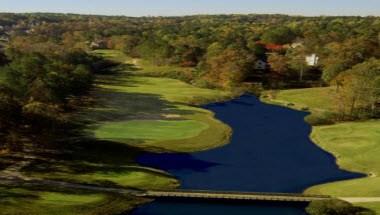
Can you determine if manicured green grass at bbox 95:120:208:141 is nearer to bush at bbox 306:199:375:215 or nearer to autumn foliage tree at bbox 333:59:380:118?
autumn foliage tree at bbox 333:59:380:118

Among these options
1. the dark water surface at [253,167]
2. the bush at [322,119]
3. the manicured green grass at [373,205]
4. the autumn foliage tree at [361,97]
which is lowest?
the dark water surface at [253,167]

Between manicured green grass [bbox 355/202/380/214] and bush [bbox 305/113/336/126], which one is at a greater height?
bush [bbox 305/113/336/126]

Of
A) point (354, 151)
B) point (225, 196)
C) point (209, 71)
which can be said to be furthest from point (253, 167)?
point (209, 71)

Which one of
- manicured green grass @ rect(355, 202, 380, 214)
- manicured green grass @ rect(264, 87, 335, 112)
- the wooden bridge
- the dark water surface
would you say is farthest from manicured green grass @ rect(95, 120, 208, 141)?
manicured green grass @ rect(355, 202, 380, 214)

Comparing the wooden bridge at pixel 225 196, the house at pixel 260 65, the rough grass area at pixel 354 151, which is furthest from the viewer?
the house at pixel 260 65

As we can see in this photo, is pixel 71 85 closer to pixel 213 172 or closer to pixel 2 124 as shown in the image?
pixel 2 124

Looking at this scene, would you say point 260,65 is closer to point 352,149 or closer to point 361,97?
point 361,97

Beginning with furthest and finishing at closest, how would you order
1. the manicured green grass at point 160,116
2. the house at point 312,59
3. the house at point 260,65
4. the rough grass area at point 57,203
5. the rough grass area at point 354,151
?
the house at point 312,59
the house at point 260,65
the manicured green grass at point 160,116
the rough grass area at point 354,151
the rough grass area at point 57,203

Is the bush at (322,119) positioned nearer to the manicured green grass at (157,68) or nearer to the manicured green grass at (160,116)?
the manicured green grass at (160,116)

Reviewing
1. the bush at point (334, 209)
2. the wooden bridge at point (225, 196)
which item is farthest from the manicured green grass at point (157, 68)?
the bush at point (334, 209)
